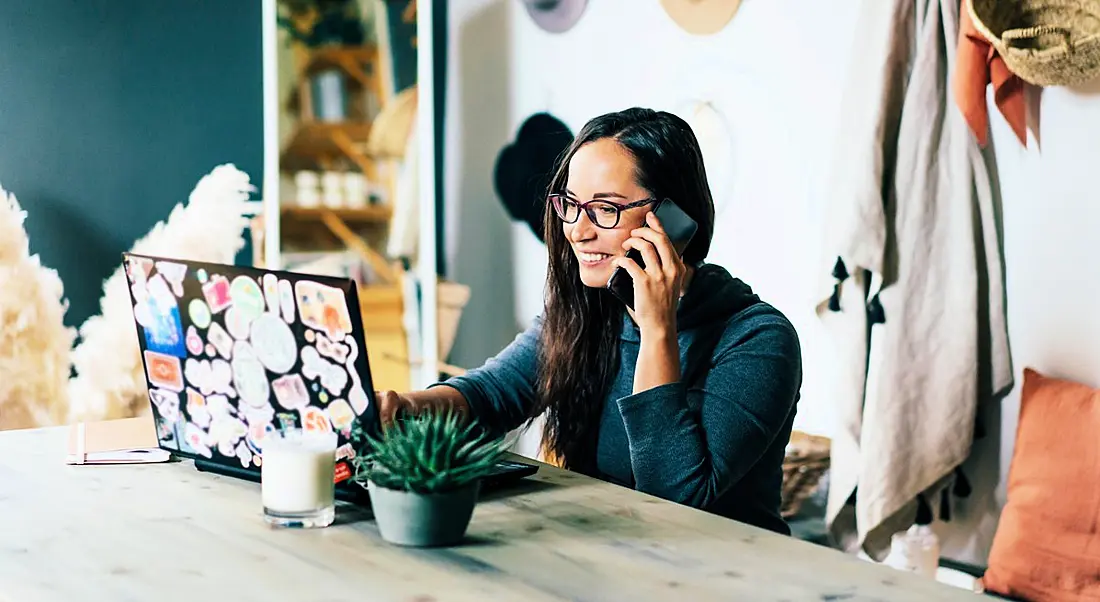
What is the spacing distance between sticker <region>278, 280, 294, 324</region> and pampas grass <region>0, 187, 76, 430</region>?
73.1 inches

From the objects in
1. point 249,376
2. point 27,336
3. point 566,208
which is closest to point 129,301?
point 27,336

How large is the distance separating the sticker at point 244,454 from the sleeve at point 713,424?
0.49 m

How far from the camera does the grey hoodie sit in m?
1.54

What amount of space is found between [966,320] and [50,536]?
181cm

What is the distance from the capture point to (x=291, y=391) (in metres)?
1.35

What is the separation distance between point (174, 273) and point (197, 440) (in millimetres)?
225

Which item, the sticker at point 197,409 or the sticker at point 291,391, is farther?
the sticker at point 197,409

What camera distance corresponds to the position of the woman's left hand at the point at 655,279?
63.5 inches

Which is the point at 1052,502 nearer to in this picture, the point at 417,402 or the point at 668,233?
the point at 668,233

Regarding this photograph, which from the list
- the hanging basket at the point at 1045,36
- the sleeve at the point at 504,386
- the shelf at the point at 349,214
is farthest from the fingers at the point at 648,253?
the shelf at the point at 349,214

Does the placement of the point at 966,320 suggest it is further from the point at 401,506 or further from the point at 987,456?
the point at 401,506

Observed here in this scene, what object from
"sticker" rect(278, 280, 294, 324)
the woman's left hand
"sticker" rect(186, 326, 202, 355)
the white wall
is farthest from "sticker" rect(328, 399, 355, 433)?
the white wall

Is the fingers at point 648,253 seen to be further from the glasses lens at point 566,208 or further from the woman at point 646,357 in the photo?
the glasses lens at point 566,208

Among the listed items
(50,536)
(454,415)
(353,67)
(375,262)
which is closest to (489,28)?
(353,67)
